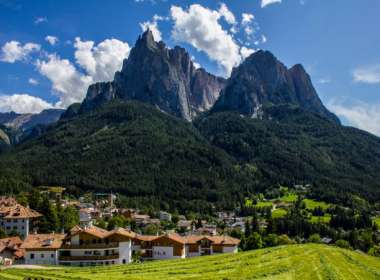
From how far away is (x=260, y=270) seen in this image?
5938 centimetres

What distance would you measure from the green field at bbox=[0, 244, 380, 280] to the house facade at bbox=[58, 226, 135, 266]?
18959 mm

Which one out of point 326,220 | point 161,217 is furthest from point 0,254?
point 326,220

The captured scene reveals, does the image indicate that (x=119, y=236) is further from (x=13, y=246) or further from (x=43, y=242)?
(x=13, y=246)

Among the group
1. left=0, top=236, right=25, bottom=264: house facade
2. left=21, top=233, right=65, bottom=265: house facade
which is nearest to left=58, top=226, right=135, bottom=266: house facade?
left=21, top=233, right=65, bottom=265: house facade

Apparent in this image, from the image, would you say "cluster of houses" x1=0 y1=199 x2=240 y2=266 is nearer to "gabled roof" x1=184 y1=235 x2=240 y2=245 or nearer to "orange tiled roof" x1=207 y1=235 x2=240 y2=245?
"gabled roof" x1=184 y1=235 x2=240 y2=245

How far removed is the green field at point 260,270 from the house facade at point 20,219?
56.8 m

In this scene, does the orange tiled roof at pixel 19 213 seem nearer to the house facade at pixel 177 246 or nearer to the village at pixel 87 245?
the village at pixel 87 245

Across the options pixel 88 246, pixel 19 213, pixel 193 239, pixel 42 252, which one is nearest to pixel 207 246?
pixel 193 239

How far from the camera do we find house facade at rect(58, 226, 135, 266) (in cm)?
8912

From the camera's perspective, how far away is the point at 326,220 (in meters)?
192

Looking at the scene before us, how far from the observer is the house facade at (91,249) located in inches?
3509

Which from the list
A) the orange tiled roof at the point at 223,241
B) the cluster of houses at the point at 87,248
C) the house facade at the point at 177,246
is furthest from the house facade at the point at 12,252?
the orange tiled roof at the point at 223,241

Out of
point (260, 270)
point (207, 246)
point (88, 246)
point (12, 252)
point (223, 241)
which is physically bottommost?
point (207, 246)

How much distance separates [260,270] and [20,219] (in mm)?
78528
